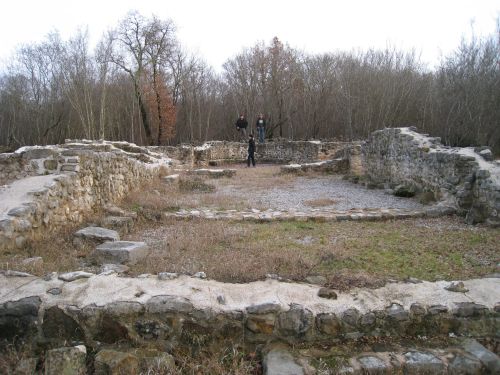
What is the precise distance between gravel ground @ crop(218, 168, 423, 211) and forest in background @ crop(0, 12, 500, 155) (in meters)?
9.16

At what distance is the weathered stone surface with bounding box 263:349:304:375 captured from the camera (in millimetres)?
2887

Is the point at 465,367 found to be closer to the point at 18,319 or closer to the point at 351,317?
the point at 351,317

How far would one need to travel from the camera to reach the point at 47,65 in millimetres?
25625

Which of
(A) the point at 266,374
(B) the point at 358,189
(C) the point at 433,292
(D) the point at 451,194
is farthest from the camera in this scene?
(B) the point at 358,189

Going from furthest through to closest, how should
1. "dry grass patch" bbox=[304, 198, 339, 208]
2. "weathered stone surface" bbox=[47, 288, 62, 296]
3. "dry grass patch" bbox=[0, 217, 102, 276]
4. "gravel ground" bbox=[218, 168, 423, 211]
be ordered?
"dry grass patch" bbox=[304, 198, 339, 208] → "gravel ground" bbox=[218, 168, 423, 211] → "dry grass patch" bbox=[0, 217, 102, 276] → "weathered stone surface" bbox=[47, 288, 62, 296]

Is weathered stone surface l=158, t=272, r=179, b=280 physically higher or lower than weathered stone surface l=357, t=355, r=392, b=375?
higher

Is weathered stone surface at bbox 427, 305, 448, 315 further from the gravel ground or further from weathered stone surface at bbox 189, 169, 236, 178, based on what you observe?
weathered stone surface at bbox 189, 169, 236, 178

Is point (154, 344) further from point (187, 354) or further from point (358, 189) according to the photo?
point (358, 189)

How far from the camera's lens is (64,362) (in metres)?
2.92

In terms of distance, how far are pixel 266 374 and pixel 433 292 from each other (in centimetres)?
183

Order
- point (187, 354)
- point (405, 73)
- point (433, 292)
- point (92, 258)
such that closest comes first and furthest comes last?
point (187, 354) → point (433, 292) → point (92, 258) → point (405, 73)

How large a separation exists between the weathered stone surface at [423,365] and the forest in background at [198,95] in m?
17.9

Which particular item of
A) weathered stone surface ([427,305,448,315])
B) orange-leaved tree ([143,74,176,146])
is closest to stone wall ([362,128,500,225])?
weathered stone surface ([427,305,448,315])

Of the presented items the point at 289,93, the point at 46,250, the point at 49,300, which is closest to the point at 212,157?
the point at 289,93
